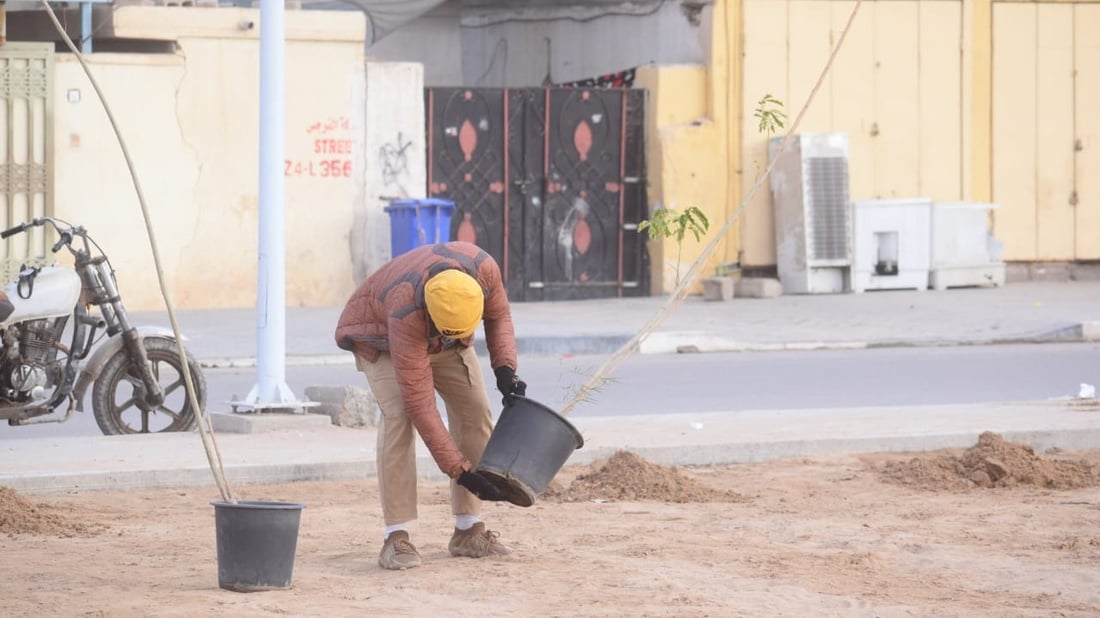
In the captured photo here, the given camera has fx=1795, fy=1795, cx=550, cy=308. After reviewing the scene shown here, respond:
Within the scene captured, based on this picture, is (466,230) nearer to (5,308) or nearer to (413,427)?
(5,308)

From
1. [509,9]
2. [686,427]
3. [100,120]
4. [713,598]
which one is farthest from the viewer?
[509,9]

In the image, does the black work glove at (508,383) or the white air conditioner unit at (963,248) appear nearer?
the black work glove at (508,383)

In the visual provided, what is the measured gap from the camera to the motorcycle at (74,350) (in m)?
9.71

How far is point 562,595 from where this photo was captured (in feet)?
21.2

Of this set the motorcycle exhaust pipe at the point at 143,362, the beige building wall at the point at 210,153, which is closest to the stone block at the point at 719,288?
the beige building wall at the point at 210,153

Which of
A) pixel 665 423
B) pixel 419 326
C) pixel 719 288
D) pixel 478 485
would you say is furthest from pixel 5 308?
pixel 719 288

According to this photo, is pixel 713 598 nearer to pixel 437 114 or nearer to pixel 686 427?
pixel 686 427

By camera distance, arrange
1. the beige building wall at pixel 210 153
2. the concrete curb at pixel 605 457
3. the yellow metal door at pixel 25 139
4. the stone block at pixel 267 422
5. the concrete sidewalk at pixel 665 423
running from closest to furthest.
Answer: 1. the concrete curb at pixel 605 457
2. the concrete sidewalk at pixel 665 423
3. the stone block at pixel 267 422
4. the yellow metal door at pixel 25 139
5. the beige building wall at pixel 210 153

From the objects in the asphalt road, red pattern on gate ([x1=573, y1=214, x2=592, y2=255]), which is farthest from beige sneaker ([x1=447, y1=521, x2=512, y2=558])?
red pattern on gate ([x1=573, y1=214, x2=592, y2=255])

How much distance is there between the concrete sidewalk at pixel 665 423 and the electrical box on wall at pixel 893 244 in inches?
84.2

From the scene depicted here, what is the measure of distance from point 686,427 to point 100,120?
10.3m

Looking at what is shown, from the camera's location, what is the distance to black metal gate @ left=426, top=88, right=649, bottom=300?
21.0 m

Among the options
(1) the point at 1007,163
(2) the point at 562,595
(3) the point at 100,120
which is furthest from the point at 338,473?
(1) the point at 1007,163

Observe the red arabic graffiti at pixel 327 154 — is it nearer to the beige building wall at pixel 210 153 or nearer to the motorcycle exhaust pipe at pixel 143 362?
the beige building wall at pixel 210 153
